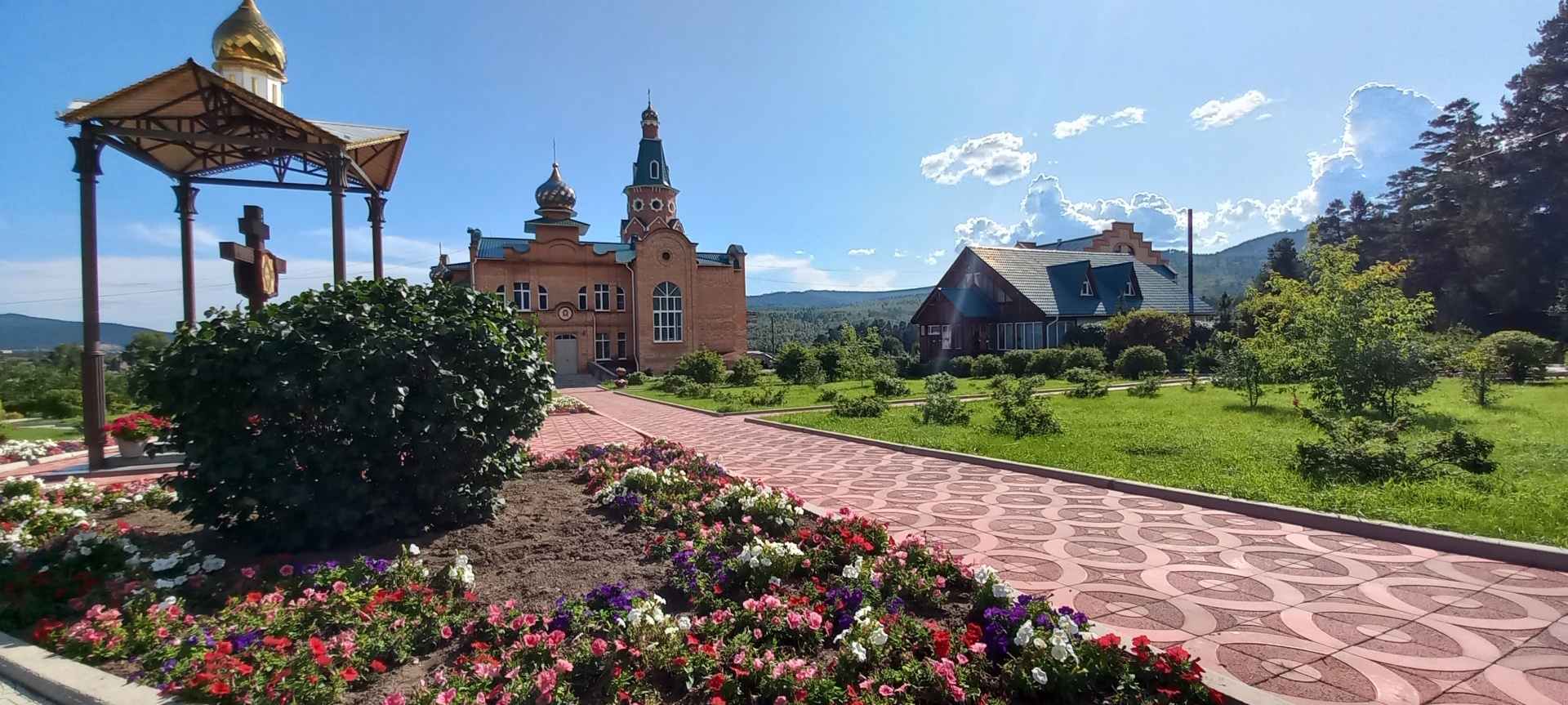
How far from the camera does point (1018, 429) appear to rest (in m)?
9.70

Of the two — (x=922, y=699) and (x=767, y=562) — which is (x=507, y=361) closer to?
(x=767, y=562)

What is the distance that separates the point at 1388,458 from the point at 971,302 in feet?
98.0

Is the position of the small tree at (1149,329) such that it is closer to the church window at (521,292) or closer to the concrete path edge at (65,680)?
the church window at (521,292)

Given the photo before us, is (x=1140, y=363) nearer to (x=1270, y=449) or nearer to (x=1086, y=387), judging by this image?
(x=1086, y=387)

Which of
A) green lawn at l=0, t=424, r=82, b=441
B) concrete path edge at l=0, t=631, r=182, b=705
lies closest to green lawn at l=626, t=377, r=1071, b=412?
green lawn at l=0, t=424, r=82, b=441

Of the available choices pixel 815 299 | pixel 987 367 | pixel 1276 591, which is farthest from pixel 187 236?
pixel 815 299

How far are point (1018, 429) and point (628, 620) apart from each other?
25.2 ft

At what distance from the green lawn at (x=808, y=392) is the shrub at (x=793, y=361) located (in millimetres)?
1102

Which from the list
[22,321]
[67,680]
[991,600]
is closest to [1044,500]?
[991,600]

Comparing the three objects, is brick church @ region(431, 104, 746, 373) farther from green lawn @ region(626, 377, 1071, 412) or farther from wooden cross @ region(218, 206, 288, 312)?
wooden cross @ region(218, 206, 288, 312)

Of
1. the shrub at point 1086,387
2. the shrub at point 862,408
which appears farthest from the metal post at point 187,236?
the shrub at point 1086,387

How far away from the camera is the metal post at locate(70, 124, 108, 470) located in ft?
26.0

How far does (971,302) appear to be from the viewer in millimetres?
35562

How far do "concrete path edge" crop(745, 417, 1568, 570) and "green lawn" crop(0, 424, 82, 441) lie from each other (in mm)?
14160
